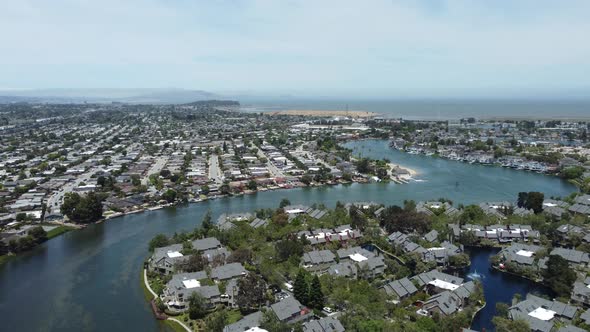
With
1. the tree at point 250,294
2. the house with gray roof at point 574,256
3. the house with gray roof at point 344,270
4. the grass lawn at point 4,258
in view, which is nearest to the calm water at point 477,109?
the house with gray roof at point 574,256

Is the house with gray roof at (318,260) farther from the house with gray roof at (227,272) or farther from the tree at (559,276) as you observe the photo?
the tree at (559,276)

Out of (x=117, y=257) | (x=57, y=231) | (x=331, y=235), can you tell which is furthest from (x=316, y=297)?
(x=57, y=231)

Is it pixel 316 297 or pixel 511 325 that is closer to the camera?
pixel 511 325

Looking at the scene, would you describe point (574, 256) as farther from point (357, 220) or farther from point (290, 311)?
point (290, 311)

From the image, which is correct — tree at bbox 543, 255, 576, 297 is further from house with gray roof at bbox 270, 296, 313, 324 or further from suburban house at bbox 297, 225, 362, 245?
house with gray roof at bbox 270, 296, 313, 324

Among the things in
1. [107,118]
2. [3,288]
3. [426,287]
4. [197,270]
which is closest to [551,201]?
[426,287]

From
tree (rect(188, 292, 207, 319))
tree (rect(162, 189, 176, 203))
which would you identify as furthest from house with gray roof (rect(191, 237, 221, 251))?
tree (rect(162, 189, 176, 203))

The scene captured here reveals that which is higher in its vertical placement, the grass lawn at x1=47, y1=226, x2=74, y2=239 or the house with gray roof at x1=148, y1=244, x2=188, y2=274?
the house with gray roof at x1=148, y1=244, x2=188, y2=274
